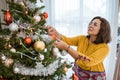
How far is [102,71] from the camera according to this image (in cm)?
207

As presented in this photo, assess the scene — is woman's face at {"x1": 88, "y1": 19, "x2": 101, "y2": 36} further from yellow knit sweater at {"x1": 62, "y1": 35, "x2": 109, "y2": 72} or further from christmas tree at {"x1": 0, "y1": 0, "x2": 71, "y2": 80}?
christmas tree at {"x1": 0, "y1": 0, "x2": 71, "y2": 80}

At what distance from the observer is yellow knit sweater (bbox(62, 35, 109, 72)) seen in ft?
6.18

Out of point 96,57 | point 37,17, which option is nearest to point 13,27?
point 37,17

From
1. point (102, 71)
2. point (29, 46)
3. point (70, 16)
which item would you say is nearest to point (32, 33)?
point (29, 46)

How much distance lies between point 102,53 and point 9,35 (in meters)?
0.90

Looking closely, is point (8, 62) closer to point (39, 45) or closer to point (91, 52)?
point (39, 45)

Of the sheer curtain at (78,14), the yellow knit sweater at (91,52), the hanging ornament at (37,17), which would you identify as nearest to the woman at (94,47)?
the yellow knit sweater at (91,52)

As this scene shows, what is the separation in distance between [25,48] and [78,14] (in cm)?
150

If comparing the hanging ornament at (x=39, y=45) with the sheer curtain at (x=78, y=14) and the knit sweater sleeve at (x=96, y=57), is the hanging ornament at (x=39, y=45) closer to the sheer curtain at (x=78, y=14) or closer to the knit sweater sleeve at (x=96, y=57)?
the knit sweater sleeve at (x=96, y=57)

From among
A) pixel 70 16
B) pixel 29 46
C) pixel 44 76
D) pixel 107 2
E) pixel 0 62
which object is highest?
pixel 107 2

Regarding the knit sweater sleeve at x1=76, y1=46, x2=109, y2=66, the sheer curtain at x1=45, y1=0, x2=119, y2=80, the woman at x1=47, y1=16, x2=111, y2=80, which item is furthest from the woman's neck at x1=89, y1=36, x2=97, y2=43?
the sheer curtain at x1=45, y1=0, x2=119, y2=80

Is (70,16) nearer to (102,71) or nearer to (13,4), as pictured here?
(102,71)

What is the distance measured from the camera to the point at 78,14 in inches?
109

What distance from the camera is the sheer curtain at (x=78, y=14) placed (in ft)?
9.00
